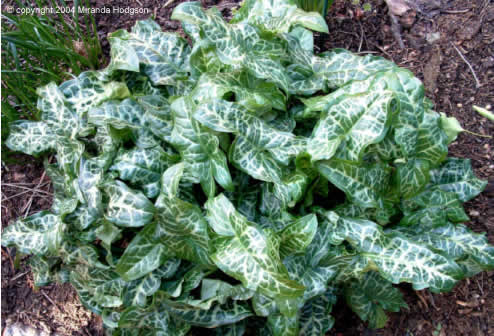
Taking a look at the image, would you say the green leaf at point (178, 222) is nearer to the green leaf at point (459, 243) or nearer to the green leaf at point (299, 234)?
the green leaf at point (299, 234)

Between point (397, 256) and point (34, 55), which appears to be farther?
point (34, 55)

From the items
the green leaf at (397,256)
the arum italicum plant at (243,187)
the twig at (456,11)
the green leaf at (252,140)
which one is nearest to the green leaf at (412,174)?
the arum italicum plant at (243,187)

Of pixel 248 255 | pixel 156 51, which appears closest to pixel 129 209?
pixel 248 255

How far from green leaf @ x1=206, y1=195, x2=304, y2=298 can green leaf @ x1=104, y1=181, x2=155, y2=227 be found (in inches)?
7.1

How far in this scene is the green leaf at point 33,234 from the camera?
5.04ft

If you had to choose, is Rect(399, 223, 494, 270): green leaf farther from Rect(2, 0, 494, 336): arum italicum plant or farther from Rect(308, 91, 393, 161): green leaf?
Rect(308, 91, 393, 161): green leaf

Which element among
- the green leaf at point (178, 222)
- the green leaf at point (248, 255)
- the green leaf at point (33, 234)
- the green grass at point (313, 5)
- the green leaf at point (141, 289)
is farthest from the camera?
the green grass at point (313, 5)

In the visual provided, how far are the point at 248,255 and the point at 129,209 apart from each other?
15.0 inches

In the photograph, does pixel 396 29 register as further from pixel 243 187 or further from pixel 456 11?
pixel 243 187

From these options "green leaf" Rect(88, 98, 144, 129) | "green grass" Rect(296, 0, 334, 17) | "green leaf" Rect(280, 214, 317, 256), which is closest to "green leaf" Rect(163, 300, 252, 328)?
"green leaf" Rect(280, 214, 317, 256)

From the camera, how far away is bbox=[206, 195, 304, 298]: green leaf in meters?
1.21

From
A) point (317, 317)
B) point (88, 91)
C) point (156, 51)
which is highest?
point (156, 51)

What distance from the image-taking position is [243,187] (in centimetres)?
157

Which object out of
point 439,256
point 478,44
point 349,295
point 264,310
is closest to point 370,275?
point 349,295
